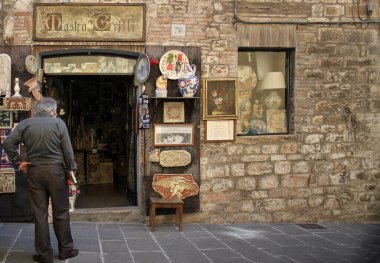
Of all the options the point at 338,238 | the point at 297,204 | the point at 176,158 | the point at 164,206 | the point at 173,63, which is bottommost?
the point at 338,238

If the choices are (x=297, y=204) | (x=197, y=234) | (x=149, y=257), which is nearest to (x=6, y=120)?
(x=149, y=257)

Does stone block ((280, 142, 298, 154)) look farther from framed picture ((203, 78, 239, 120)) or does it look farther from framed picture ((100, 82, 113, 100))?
framed picture ((100, 82, 113, 100))

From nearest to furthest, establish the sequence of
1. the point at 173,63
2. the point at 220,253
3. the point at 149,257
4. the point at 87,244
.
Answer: the point at 149,257 → the point at 220,253 → the point at 87,244 → the point at 173,63

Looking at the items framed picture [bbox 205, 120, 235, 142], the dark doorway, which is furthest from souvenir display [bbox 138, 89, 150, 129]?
the dark doorway

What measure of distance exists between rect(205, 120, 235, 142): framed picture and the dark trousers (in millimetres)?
2837

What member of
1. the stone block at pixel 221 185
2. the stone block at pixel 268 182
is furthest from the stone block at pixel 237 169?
the stone block at pixel 268 182

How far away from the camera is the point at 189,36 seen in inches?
297

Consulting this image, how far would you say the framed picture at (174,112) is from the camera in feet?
24.6

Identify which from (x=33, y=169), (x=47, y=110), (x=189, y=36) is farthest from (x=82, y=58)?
(x=33, y=169)

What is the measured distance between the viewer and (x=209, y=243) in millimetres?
6379

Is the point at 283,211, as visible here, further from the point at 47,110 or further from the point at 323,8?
the point at 47,110

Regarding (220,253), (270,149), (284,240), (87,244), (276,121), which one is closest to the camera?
(220,253)

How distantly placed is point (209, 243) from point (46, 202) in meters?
2.26

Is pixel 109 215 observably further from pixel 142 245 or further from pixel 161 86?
pixel 161 86
